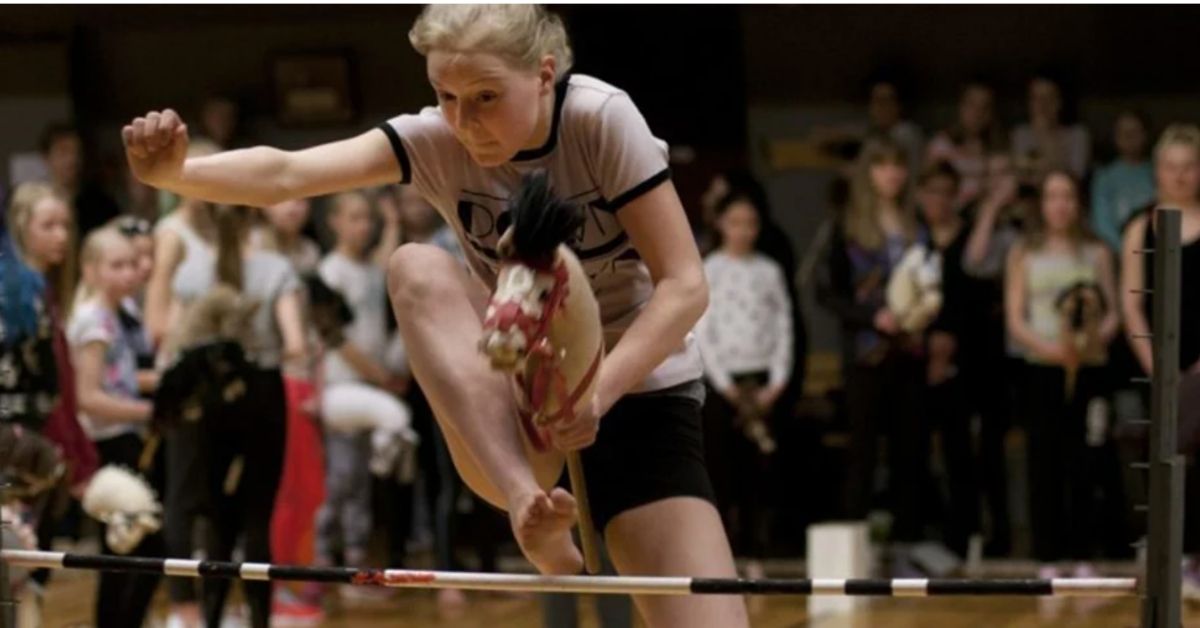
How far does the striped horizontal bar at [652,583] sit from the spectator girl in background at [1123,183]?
13.6 ft

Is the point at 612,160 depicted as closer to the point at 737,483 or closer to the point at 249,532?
the point at 249,532

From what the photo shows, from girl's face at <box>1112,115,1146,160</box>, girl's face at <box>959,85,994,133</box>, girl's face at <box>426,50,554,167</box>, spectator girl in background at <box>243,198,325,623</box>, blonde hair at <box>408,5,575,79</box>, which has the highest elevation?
girl's face at <box>959,85,994,133</box>

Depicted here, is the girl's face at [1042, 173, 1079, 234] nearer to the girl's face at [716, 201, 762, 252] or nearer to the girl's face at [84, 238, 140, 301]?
the girl's face at [716, 201, 762, 252]

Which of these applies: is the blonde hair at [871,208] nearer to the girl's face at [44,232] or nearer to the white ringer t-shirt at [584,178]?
the girl's face at [44,232]

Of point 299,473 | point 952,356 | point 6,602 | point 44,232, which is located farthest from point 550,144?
point 952,356

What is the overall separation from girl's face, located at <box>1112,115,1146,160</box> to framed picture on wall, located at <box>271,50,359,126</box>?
335 cm

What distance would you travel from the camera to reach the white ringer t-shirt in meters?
3.11

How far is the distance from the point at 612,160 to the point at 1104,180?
4.56 m

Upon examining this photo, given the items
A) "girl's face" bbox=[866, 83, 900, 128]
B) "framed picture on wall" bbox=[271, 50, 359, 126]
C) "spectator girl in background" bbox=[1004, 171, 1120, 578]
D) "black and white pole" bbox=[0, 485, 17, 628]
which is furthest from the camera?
"framed picture on wall" bbox=[271, 50, 359, 126]

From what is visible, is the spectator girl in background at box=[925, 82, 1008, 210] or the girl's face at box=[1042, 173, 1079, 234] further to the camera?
the spectator girl in background at box=[925, 82, 1008, 210]

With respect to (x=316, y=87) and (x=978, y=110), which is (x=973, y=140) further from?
(x=316, y=87)

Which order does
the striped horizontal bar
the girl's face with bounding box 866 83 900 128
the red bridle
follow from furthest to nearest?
the girl's face with bounding box 866 83 900 128 < the striped horizontal bar < the red bridle

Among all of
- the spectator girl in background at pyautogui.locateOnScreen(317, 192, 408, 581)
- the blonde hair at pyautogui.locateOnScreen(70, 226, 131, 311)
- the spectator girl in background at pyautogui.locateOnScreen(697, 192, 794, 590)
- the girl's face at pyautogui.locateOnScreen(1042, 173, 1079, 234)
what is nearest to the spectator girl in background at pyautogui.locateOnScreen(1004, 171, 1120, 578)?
the girl's face at pyautogui.locateOnScreen(1042, 173, 1079, 234)

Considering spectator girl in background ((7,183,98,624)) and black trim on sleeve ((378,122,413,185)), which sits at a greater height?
black trim on sleeve ((378,122,413,185))
